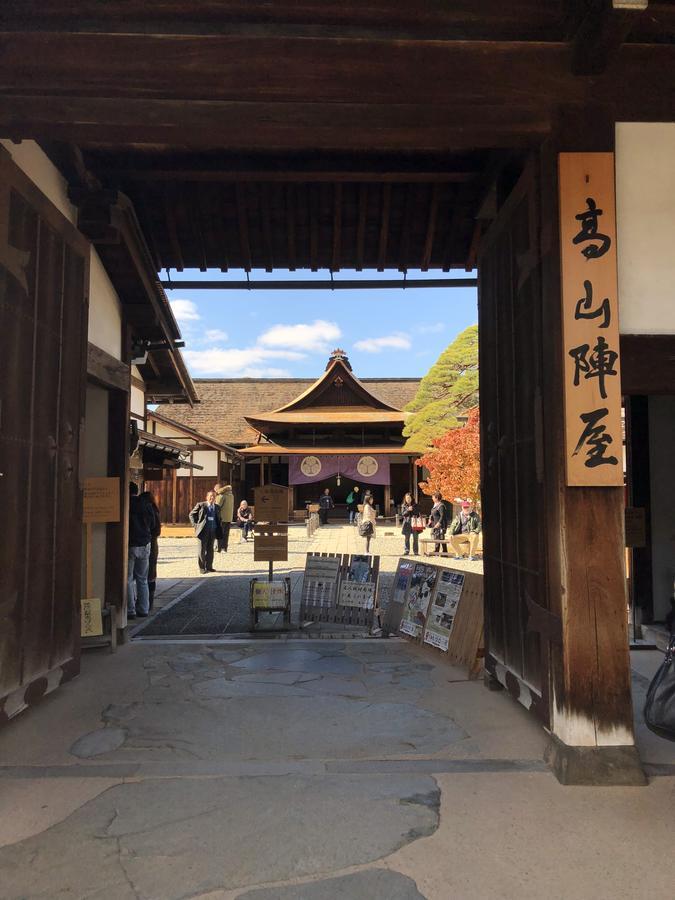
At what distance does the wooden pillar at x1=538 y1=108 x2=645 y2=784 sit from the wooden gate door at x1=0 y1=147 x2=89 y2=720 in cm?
319

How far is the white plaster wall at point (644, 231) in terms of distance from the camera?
3.42 metres

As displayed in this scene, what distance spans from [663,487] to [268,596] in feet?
14.8

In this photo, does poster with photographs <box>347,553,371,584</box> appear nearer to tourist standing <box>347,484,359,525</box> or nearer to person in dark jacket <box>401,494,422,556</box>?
person in dark jacket <box>401,494,422,556</box>

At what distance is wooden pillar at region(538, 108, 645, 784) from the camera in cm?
312

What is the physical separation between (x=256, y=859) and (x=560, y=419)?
8.25 ft

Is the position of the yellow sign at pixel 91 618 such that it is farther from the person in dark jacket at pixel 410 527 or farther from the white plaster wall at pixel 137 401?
the person in dark jacket at pixel 410 527

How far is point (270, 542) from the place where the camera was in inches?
292

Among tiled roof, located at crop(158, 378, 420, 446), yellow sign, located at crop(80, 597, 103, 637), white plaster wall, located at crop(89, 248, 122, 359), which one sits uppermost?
tiled roof, located at crop(158, 378, 420, 446)

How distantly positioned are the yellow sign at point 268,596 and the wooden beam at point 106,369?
2.64 m

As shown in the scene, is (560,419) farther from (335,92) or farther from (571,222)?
(335,92)

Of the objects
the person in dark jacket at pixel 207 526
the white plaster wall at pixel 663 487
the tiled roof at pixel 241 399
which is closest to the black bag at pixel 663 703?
the white plaster wall at pixel 663 487

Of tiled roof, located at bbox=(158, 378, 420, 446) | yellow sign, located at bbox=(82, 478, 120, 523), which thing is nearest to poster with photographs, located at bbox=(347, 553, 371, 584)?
A: yellow sign, located at bbox=(82, 478, 120, 523)

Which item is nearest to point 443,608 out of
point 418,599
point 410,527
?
point 418,599

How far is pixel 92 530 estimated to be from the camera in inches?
245
